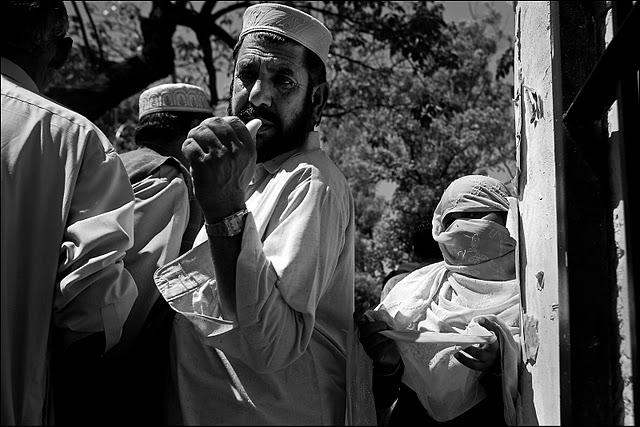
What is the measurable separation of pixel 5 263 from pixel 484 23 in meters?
19.4

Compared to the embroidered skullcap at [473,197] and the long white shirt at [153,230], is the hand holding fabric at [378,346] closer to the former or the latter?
the long white shirt at [153,230]

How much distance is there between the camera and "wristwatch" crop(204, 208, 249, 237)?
6.72ft

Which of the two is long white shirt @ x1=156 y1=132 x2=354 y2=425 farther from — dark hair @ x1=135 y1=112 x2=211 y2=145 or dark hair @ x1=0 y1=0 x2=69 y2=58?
dark hair @ x1=135 y1=112 x2=211 y2=145

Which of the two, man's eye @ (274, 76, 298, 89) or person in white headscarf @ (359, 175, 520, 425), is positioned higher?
man's eye @ (274, 76, 298, 89)

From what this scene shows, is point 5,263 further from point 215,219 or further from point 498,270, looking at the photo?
point 498,270

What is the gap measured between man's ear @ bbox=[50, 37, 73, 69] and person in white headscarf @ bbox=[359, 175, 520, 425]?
118 cm

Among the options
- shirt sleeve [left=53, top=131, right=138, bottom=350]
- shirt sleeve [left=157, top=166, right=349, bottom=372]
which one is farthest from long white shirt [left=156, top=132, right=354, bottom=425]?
shirt sleeve [left=53, top=131, right=138, bottom=350]

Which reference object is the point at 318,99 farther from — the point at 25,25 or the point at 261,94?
the point at 25,25

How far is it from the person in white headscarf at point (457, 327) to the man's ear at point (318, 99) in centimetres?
65

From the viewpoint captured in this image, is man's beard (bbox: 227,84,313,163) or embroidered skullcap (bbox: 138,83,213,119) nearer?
man's beard (bbox: 227,84,313,163)

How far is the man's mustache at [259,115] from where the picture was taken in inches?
101

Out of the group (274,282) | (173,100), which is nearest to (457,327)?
(274,282)

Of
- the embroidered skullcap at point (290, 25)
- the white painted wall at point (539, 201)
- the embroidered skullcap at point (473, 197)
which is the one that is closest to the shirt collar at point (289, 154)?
the embroidered skullcap at point (290, 25)

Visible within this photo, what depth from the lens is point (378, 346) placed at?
8.13ft
